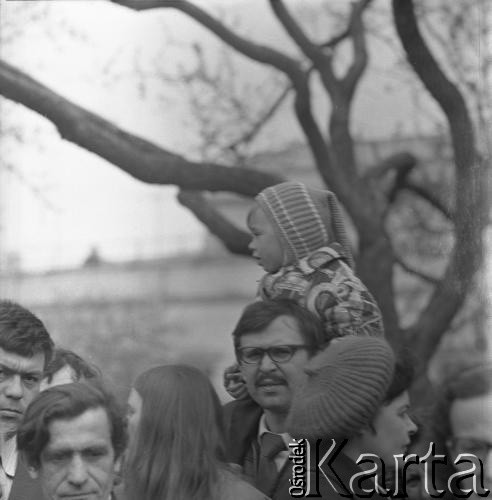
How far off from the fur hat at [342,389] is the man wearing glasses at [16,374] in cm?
71

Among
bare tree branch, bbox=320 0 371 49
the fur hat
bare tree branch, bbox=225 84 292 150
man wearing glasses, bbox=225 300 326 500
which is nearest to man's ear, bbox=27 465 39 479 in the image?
man wearing glasses, bbox=225 300 326 500

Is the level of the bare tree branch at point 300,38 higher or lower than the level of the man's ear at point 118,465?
higher

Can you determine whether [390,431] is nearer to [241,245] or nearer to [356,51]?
[241,245]

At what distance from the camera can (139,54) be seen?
296 cm

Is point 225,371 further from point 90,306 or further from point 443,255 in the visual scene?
point 443,255

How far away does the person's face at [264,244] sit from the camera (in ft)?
8.87

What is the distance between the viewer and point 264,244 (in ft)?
8.93

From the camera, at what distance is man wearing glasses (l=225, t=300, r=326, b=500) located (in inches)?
104

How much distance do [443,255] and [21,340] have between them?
107 centimetres

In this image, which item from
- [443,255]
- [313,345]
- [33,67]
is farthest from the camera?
[33,67]

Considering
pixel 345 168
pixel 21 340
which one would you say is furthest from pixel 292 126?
pixel 21 340

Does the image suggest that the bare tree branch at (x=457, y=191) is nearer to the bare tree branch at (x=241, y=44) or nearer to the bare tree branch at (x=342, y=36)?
the bare tree branch at (x=342, y=36)

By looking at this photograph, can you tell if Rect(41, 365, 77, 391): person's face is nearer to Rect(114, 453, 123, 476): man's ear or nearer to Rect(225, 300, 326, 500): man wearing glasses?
Rect(114, 453, 123, 476): man's ear

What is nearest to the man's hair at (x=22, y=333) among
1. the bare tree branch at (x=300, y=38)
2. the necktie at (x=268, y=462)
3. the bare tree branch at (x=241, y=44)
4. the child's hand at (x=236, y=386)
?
the child's hand at (x=236, y=386)
